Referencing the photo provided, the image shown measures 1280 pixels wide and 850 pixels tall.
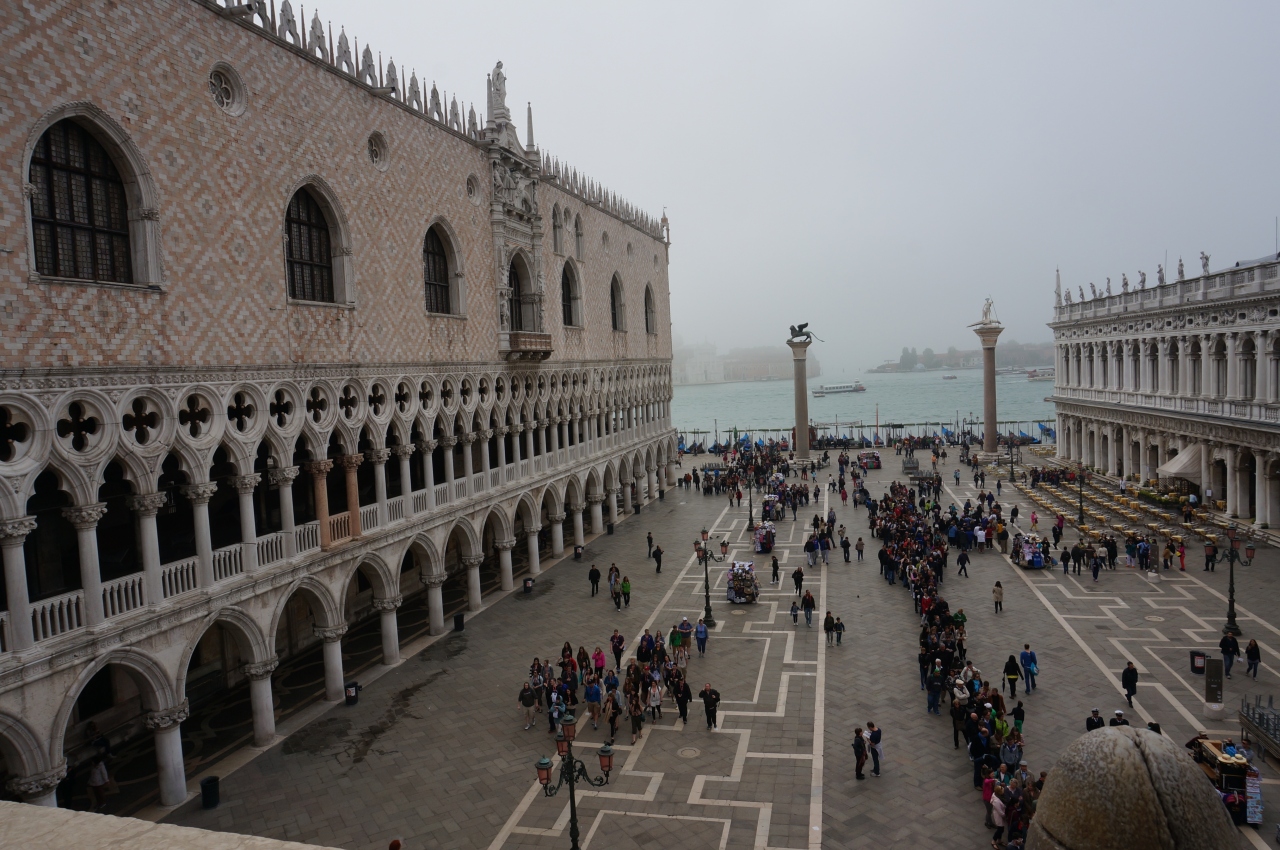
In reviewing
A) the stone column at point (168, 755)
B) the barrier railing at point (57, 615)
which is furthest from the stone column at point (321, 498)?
the barrier railing at point (57, 615)

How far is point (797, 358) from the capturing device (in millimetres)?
53219

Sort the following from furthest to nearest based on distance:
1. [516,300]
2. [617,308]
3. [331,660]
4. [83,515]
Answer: [617,308]
[516,300]
[331,660]
[83,515]

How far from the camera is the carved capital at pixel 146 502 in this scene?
13180mm

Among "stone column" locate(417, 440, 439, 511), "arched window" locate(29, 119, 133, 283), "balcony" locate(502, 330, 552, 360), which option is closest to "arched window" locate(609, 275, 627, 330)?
"balcony" locate(502, 330, 552, 360)

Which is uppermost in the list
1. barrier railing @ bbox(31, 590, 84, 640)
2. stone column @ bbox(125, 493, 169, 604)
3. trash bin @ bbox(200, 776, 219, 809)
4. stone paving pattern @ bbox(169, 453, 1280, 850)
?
stone column @ bbox(125, 493, 169, 604)

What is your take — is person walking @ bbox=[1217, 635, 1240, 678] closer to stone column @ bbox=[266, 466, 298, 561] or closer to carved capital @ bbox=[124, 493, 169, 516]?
stone column @ bbox=[266, 466, 298, 561]

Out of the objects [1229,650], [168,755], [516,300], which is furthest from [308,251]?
[1229,650]

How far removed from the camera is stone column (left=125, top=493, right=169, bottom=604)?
13.2m

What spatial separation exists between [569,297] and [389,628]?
17.2 m

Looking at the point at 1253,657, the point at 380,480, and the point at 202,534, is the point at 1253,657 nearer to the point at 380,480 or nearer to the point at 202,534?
the point at 380,480

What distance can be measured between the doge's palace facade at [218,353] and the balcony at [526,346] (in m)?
0.13

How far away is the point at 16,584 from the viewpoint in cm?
1128

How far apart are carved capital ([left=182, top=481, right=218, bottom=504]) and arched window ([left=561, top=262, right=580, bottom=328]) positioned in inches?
762

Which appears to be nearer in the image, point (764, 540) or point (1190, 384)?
point (764, 540)
